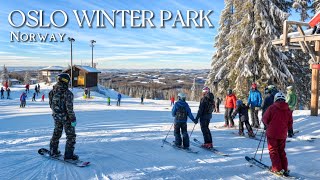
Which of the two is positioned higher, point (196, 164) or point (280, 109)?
point (280, 109)

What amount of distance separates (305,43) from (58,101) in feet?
32.5

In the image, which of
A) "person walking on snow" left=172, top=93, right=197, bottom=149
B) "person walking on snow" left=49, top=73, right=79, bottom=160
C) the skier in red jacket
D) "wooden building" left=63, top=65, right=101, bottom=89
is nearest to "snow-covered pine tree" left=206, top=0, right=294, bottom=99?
"person walking on snow" left=172, top=93, right=197, bottom=149

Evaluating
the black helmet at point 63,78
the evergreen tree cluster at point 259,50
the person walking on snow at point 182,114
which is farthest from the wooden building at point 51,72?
the black helmet at point 63,78

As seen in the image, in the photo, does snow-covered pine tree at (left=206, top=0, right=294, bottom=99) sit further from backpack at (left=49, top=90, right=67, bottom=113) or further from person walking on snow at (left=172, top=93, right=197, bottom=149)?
backpack at (left=49, top=90, right=67, bottom=113)

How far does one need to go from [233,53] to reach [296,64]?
18.7ft

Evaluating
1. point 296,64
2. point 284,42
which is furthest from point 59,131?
point 296,64

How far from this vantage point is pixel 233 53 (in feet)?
80.7

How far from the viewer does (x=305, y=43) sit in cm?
1246

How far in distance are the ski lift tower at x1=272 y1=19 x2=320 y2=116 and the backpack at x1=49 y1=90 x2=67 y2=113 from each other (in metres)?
6.79

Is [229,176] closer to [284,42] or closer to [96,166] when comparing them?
[96,166]

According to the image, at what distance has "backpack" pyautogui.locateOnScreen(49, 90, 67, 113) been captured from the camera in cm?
683

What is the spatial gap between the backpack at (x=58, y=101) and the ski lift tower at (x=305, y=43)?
6.79m

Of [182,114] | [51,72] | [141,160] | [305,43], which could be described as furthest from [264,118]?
[51,72]

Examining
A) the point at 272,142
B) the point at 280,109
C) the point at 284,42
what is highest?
the point at 284,42
